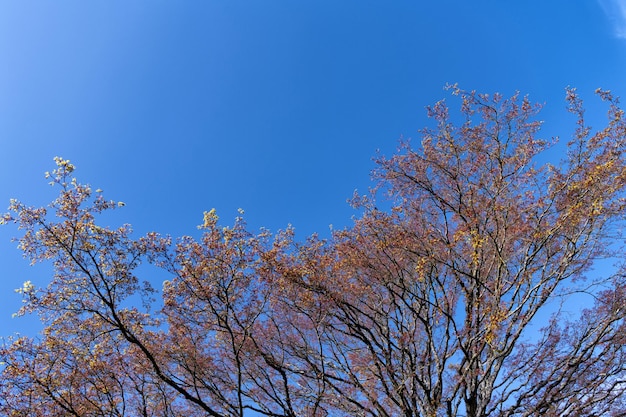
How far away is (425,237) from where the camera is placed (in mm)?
8727

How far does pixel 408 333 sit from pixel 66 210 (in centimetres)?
698

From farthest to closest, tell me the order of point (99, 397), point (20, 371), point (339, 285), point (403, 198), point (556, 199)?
point (403, 198) → point (339, 285) → point (556, 199) → point (99, 397) → point (20, 371)

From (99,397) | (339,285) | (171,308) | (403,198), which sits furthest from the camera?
(403,198)

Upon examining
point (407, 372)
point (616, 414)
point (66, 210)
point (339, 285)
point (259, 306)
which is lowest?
point (616, 414)

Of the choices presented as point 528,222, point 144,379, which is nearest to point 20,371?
point 144,379

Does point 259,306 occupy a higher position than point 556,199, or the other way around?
point 556,199

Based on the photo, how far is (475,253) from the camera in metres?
7.52

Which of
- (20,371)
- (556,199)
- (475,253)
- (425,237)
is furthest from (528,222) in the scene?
(20,371)

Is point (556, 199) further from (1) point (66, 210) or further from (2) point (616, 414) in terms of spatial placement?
(1) point (66, 210)

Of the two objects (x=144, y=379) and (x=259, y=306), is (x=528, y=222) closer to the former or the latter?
(x=259, y=306)

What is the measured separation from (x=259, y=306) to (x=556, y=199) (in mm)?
6116

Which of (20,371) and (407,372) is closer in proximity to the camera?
(20,371)

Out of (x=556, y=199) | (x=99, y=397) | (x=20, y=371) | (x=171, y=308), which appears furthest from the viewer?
(x=556, y=199)

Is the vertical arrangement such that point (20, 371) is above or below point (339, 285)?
below
